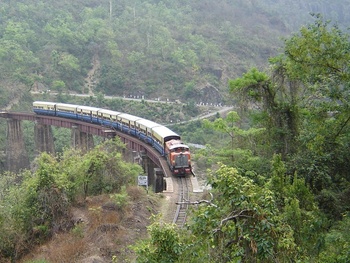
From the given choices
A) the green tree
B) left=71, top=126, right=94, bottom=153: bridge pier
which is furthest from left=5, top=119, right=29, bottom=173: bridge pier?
the green tree

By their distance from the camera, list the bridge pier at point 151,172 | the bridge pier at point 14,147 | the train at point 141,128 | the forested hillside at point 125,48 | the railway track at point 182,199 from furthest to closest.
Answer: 1. the forested hillside at point 125,48
2. the bridge pier at point 14,147
3. the bridge pier at point 151,172
4. the train at point 141,128
5. the railway track at point 182,199

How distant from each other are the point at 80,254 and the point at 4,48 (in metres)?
66.0

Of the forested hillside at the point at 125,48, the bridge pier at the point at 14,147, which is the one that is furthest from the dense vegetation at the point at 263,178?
the forested hillside at the point at 125,48

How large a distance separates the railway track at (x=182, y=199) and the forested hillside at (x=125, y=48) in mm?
46481

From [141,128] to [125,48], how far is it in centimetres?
5775

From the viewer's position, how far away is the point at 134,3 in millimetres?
108875

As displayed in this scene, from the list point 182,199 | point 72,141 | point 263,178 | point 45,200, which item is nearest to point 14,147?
point 72,141

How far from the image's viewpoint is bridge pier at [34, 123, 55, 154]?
48.2 metres

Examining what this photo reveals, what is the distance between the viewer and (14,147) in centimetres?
5112

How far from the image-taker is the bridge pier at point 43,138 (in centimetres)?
4819

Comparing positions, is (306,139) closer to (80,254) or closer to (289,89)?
(289,89)

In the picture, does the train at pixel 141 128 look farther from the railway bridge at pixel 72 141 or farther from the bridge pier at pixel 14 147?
the bridge pier at pixel 14 147

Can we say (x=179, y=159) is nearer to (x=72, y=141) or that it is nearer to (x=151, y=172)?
(x=151, y=172)

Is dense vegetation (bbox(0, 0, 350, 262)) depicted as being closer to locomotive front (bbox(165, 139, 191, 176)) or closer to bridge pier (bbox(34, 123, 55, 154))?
locomotive front (bbox(165, 139, 191, 176))
